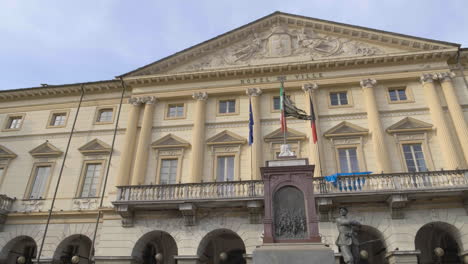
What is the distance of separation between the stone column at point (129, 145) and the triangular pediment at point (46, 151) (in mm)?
4854

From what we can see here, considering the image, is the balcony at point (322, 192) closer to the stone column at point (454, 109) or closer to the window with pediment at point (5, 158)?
the stone column at point (454, 109)

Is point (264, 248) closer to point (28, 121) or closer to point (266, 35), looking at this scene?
point (266, 35)

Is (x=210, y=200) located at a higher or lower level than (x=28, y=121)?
lower

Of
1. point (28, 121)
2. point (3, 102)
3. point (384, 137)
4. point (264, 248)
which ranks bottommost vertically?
point (264, 248)

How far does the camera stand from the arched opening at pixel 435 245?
59.8 ft

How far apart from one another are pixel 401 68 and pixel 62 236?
22961 mm

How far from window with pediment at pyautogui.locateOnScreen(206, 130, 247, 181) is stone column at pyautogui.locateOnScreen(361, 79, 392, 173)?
7.49 metres

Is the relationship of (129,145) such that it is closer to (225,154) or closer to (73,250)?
(225,154)

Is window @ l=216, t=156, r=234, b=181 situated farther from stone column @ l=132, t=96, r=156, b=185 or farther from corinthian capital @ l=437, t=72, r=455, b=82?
corinthian capital @ l=437, t=72, r=455, b=82

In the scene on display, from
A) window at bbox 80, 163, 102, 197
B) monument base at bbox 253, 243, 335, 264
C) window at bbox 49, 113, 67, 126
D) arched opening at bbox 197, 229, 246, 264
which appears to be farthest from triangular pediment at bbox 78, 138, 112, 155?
monument base at bbox 253, 243, 335, 264

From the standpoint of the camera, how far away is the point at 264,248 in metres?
9.84

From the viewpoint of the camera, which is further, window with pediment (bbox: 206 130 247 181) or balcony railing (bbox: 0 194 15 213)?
balcony railing (bbox: 0 194 15 213)

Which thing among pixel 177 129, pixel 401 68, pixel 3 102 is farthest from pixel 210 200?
pixel 3 102

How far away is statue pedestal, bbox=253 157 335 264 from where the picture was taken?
31.4 ft
